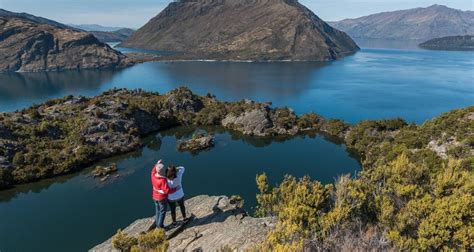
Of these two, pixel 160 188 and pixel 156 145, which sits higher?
Result: pixel 160 188

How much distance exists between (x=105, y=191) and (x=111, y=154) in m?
16.8

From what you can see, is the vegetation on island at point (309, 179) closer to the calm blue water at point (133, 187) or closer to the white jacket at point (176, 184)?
the white jacket at point (176, 184)

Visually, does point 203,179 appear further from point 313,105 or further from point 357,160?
point 313,105

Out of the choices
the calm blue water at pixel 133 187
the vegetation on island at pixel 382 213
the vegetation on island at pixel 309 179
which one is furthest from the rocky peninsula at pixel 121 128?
the vegetation on island at pixel 382 213

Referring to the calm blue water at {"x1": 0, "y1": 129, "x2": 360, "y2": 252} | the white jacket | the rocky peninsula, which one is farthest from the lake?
the white jacket

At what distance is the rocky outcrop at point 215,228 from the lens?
741 inches

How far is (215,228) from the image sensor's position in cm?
2098

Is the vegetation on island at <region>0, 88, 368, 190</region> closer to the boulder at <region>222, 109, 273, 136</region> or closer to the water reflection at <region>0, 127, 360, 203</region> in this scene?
the boulder at <region>222, 109, 273, 136</region>

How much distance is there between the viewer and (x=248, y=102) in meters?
104

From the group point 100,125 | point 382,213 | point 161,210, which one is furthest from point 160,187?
point 100,125

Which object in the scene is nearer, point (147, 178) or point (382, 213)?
point (382, 213)

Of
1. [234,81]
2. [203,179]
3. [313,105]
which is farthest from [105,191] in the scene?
[234,81]

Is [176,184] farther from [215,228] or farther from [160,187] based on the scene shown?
[215,228]

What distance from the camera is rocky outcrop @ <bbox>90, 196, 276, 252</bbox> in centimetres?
1881
